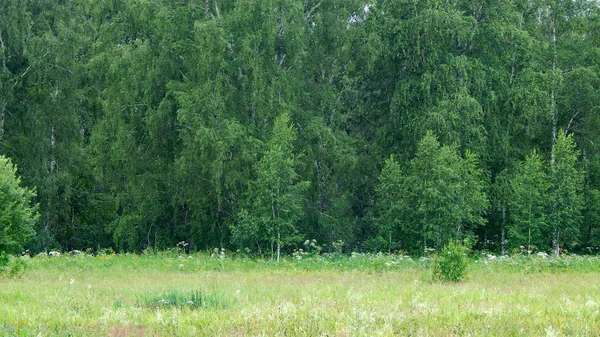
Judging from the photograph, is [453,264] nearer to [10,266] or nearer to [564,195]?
[10,266]

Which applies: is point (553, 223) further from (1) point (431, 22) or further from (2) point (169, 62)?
(2) point (169, 62)

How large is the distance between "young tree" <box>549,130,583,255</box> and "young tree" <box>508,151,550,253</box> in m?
0.48

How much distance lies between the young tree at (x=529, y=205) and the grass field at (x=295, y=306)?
9.87 m

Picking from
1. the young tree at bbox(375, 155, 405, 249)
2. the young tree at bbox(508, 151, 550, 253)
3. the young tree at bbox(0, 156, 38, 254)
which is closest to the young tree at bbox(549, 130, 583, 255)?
the young tree at bbox(508, 151, 550, 253)

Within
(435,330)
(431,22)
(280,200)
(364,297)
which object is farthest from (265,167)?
(435,330)

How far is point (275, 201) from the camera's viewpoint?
80.9 ft

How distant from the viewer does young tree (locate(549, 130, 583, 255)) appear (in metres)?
29.6

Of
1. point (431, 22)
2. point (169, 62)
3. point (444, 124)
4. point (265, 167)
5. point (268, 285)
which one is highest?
point (431, 22)

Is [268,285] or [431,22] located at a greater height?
[431,22]

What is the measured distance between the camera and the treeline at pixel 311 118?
27.8 m

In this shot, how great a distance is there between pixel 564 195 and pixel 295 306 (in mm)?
22263

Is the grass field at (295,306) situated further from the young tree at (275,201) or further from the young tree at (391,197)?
the young tree at (391,197)

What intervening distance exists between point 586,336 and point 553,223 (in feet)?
72.2

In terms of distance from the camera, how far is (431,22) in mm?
30688
